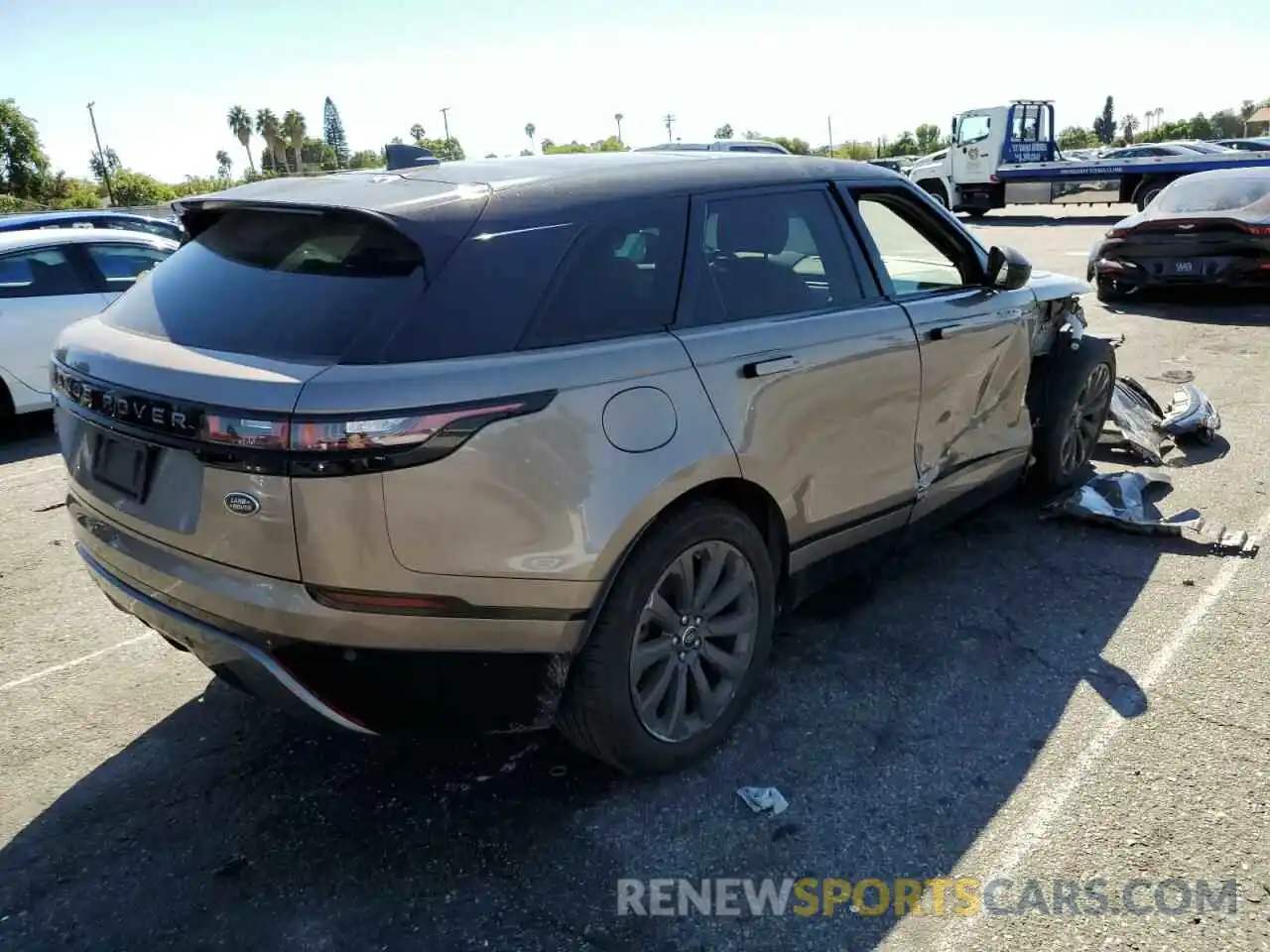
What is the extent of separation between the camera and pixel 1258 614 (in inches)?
150

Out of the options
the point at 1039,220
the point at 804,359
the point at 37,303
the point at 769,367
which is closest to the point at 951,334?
the point at 804,359

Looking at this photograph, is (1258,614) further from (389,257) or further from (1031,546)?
(389,257)

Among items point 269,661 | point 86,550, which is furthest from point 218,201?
point 269,661

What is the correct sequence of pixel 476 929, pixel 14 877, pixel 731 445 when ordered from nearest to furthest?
1. pixel 476 929
2. pixel 14 877
3. pixel 731 445

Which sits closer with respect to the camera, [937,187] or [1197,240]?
[1197,240]

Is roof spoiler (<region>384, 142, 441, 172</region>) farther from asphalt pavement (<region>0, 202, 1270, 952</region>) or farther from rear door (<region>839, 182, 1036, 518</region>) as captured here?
asphalt pavement (<region>0, 202, 1270, 952</region>)

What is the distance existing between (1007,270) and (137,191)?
68.0 m

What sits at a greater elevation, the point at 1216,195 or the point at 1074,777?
the point at 1216,195

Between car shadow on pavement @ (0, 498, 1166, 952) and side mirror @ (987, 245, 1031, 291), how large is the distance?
56.7 inches

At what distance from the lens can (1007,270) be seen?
4.11 metres

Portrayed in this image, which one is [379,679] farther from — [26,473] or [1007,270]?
[26,473]

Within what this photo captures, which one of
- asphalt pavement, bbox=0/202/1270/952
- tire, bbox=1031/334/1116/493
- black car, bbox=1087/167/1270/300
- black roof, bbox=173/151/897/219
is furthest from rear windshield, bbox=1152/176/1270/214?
black roof, bbox=173/151/897/219

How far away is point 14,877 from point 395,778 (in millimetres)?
997

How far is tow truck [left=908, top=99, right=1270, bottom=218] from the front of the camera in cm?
2205
